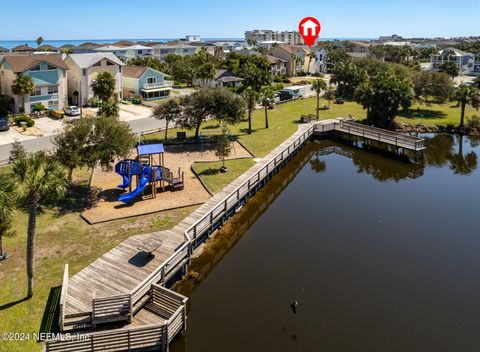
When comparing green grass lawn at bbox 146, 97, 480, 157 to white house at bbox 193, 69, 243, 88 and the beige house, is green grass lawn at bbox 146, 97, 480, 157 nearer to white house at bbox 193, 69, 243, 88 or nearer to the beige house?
white house at bbox 193, 69, 243, 88

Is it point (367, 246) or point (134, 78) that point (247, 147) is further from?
point (134, 78)

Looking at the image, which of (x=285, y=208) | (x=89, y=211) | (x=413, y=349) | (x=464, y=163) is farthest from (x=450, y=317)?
(x=464, y=163)

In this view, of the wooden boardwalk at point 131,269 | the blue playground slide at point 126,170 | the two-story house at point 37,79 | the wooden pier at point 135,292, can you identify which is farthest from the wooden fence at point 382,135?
the two-story house at point 37,79

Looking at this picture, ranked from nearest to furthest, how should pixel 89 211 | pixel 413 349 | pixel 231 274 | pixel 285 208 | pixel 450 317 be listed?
1. pixel 413 349
2. pixel 450 317
3. pixel 231 274
4. pixel 89 211
5. pixel 285 208

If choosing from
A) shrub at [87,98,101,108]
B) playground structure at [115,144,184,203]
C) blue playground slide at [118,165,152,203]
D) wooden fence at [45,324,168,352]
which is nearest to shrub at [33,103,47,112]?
shrub at [87,98,101,108]


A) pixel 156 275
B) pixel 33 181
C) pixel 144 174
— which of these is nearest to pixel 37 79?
pixel 144 174

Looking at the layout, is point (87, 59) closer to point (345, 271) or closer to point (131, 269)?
point (131, 269)
